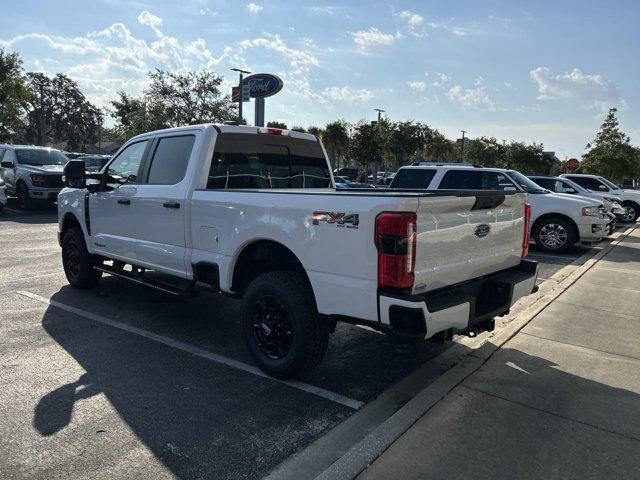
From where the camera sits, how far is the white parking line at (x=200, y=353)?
3.71 m

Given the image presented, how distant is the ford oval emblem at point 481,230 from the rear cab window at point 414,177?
672cm

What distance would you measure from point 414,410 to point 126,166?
4207 millimetres

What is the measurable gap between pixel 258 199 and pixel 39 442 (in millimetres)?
2171

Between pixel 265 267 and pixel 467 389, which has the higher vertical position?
pixel 265 267

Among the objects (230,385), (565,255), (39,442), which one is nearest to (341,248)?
(230,385)

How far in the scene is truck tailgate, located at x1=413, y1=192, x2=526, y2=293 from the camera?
3.22m

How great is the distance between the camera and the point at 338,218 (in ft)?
10.9

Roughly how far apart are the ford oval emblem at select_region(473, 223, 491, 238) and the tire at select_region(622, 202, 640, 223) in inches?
687

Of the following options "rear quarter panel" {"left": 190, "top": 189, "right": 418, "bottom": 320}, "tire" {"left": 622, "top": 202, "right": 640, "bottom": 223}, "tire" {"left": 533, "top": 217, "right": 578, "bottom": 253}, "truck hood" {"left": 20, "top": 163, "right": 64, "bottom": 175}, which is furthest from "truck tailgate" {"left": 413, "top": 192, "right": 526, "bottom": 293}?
"tire" {"left": 622, "top": 202, "right": 640, "bottom": 223}

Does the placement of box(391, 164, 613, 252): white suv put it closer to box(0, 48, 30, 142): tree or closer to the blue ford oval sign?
the blue ford oval sign

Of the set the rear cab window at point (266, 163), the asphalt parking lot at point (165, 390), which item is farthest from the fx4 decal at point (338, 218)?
the rear cab window at point (266, 163)

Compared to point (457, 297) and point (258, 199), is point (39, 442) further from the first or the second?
point (457, 297)

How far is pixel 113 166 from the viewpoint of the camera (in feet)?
19.7

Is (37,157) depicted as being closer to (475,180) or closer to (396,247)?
(475,180)
